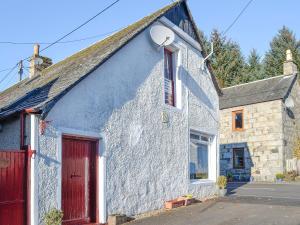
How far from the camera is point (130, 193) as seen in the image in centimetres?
1069

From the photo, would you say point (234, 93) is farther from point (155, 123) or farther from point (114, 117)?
point (114, 117)

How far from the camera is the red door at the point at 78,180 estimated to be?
909cm

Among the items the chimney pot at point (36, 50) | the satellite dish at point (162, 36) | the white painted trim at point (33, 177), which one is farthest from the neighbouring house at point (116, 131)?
the chimney pot at point (36, 50)

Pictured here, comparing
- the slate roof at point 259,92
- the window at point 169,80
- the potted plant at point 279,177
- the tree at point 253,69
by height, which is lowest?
the potted plant at point 279,177

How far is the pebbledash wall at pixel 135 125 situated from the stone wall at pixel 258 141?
1299cm

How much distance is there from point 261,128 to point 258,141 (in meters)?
0.91

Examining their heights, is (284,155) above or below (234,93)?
below

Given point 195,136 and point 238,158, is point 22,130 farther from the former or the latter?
point 238,158

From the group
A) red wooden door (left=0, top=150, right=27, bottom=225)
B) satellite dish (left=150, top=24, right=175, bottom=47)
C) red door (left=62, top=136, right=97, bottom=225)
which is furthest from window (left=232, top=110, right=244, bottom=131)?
red wooden door (left=0, top=150, right=27, bottom=225)

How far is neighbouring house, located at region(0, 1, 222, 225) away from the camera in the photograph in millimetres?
8336

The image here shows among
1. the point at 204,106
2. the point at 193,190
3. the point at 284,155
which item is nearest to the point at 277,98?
the point at 284,155

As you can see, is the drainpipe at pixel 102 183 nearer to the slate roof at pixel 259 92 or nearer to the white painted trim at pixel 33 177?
the white painted trim at pixel 33 177

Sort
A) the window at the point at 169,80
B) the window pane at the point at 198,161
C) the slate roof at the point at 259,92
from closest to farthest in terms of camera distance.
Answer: the window at the point at 169,80, the window pane at the point at 198,161, the slate roof at the point at 259,92

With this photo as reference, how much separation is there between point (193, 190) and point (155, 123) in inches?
127
